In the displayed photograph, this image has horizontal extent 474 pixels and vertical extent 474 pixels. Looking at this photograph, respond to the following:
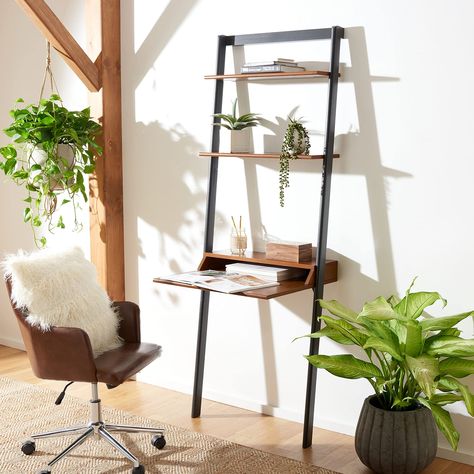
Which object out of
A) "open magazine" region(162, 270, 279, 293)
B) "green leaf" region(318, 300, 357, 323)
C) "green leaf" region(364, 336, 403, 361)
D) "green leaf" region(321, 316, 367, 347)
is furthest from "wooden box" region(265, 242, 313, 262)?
"green leaf" region(364, 336, 403, 361)

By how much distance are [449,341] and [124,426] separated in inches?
57.3

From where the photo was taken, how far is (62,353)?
10.6 feet

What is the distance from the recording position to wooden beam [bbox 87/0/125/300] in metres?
4.27

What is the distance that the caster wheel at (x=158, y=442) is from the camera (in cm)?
346

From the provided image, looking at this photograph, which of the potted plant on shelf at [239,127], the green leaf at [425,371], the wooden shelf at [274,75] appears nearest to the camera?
the green leaf at [425,371]

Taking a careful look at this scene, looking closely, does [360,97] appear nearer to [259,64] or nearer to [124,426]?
[259,64]

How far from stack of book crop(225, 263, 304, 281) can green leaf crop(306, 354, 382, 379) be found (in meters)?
0.47

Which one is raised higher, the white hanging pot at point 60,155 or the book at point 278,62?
the book at point 278,62

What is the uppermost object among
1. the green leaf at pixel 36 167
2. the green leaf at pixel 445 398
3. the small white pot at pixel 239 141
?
the small white pot at pixel 239 141

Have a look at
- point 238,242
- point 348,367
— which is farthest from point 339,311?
point 238,242

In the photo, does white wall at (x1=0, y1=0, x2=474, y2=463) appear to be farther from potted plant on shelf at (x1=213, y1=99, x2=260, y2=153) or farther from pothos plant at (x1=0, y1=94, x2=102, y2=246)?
pothos plant at (x1=0, y1=94, x2=102, y2=246)

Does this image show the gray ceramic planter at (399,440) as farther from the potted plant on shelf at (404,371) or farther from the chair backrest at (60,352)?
the chair backrest at (60,352)

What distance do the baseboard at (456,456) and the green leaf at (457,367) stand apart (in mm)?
463

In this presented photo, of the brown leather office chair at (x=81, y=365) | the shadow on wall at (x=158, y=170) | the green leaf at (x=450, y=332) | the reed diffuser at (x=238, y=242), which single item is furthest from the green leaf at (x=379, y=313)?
the shadow on wall at (x=158, y=170)
